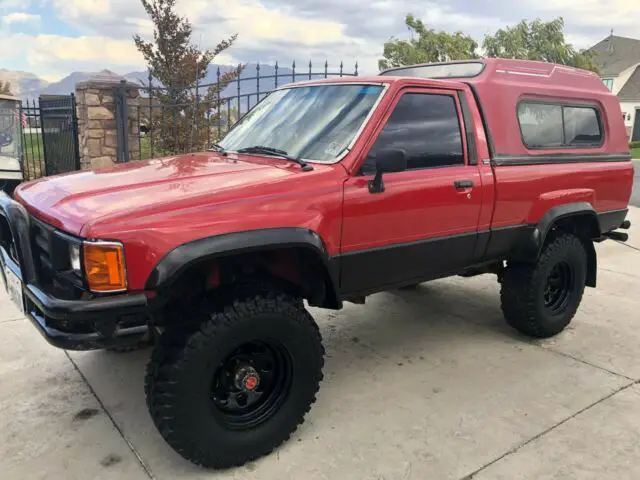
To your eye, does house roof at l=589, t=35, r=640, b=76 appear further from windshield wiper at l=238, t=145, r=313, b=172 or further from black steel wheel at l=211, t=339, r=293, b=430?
black steel wheel at l=211, t=339, r=293, b=430

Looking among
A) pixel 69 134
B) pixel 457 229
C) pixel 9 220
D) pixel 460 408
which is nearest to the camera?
pixel 9 220

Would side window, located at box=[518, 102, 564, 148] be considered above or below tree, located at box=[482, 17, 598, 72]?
below

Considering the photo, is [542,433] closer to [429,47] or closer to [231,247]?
[231,247]

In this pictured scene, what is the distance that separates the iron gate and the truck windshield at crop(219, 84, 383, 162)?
6.32 m

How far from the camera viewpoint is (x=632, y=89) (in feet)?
148

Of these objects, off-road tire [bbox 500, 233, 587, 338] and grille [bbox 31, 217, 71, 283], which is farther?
off-road tire [bbox 500, 233, 587, 338]

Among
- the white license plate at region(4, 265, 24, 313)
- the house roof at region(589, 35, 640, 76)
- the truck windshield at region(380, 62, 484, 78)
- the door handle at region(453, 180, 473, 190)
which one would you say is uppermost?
the house roof at region(589, 35, 640, 76)

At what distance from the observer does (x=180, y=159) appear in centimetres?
365

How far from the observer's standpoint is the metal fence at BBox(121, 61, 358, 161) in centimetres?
830

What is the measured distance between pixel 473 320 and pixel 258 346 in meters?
2.64

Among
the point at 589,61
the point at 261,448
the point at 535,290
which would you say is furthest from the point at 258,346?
the point at 589,61

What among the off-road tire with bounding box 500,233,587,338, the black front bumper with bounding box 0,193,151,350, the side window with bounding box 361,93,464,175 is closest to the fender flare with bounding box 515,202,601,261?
the off-road tire with bounding box 500,233,587,338

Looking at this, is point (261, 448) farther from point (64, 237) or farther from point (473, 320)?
point (473, 320)

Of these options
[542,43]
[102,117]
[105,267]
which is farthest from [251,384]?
[542,43]
